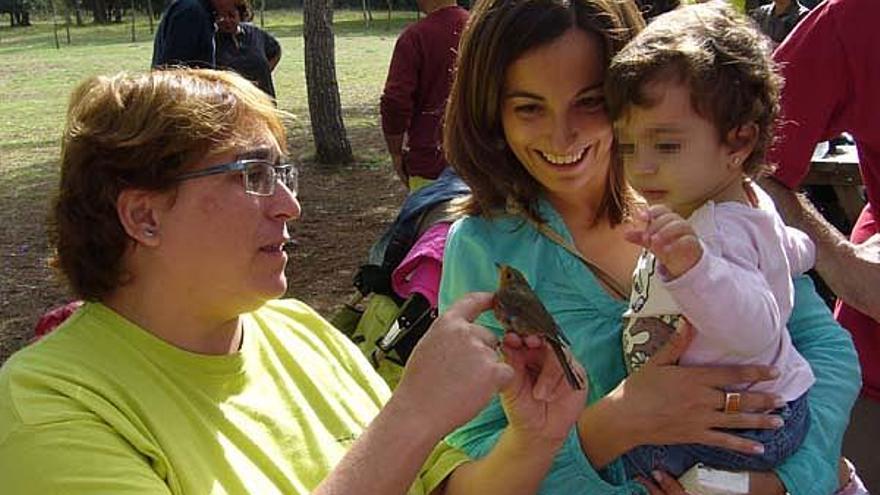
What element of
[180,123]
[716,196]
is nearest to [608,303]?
[716,196]

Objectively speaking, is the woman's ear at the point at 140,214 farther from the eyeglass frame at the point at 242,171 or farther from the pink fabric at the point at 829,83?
the pink fabric at the point at 829,83

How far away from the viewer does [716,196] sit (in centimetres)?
198

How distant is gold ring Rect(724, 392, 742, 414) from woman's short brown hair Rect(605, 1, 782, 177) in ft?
1.49

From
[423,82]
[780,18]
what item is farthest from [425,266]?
[780,18]

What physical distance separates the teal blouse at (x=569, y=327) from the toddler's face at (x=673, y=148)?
0.78 ft

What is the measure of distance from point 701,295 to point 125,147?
3.67 feet

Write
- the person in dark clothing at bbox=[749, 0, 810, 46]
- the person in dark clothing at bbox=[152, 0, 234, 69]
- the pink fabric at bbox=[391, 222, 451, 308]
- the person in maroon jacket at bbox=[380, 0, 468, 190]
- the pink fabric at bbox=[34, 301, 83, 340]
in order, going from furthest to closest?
the person in dark clothing at bbox=[749, 0, 810, 46]
the person in dark clothing at bbox=[152, 0, 234, 69]
the person in maroon jacket at bbox=[380, 0, 468, 190]
the pink fabric at bbox=[391, 222, 451, 308]
the pink fabric at bbox=[34, 301, 83, 340]

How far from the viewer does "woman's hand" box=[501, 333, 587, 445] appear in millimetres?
1855

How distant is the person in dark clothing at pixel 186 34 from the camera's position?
21.6 feet

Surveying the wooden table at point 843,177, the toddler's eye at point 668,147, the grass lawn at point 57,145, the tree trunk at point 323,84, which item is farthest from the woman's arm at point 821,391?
the tree trunk at point 323,84

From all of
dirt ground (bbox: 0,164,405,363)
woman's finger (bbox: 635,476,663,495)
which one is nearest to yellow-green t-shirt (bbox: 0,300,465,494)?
woman's finger (bbox: 635,476,663,495)

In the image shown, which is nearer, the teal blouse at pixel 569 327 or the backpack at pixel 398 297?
the teal blouse at pixel 569 327

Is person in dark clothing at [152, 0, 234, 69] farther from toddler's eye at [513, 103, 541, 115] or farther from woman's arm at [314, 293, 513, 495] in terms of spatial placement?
woman's arm at [314, 293, 513, 495]

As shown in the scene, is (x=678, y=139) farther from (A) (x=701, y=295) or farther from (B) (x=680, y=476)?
(B) (x=680, y=476)
